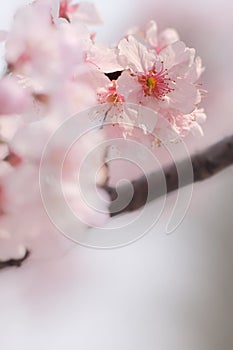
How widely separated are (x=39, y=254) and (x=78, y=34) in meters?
0.17

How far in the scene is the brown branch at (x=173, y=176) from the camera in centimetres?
53

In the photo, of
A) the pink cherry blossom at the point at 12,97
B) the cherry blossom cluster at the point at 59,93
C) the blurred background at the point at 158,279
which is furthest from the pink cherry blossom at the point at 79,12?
the blurred background at the point at 158,279

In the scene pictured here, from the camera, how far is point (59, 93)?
513mm

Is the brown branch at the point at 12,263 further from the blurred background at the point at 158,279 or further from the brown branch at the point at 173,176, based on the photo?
the blurred background at the point at 158,279

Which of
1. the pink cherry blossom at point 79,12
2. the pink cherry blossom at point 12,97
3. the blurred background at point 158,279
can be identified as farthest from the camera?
the blurred background at point 158,279

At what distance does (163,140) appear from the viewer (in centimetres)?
55

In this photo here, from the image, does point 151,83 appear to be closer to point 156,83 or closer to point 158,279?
point 156,83

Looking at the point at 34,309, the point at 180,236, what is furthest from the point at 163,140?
the point at 180,236

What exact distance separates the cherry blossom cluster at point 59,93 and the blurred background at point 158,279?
2.25 feet

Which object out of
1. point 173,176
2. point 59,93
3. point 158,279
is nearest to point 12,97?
point 59,93

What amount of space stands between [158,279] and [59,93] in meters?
1.32

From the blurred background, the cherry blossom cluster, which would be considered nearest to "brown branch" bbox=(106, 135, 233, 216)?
the cherry blossom cluster

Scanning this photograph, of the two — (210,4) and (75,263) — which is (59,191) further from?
(210,4)

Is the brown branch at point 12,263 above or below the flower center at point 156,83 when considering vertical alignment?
below
